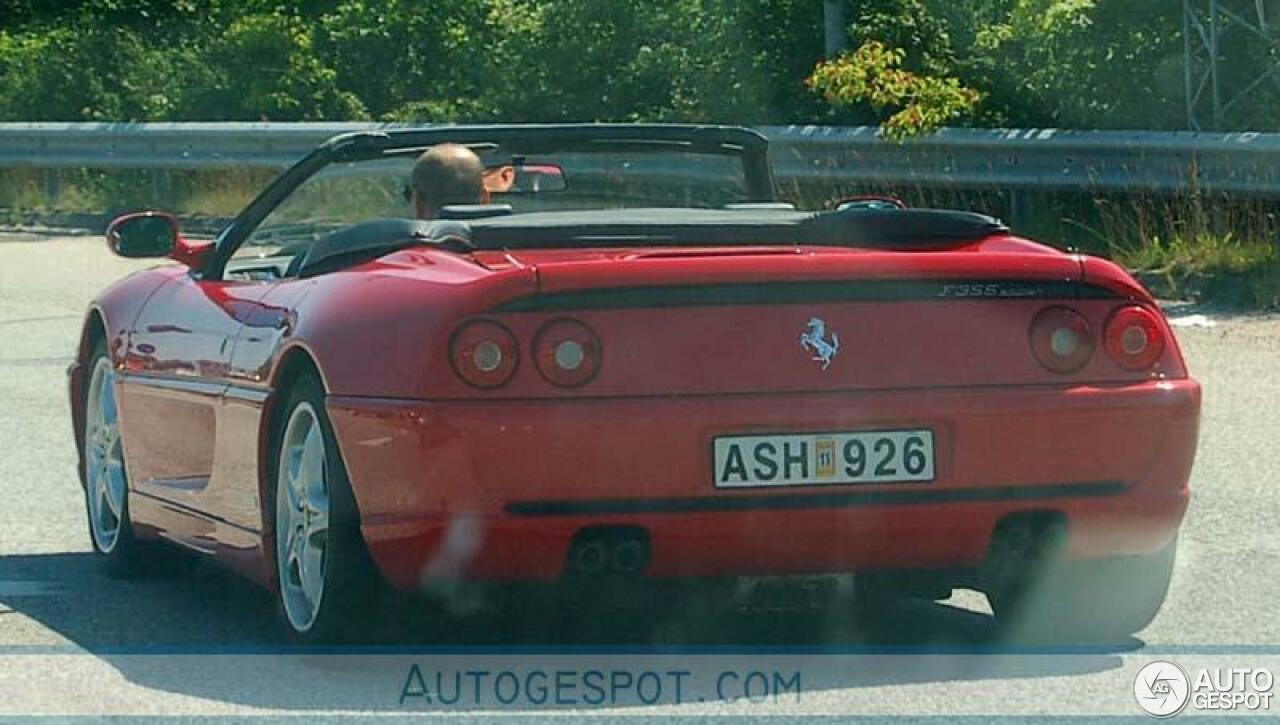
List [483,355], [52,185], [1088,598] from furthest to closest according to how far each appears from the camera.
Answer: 1. [52,185]
2. [1088,598]
3. [483,355]

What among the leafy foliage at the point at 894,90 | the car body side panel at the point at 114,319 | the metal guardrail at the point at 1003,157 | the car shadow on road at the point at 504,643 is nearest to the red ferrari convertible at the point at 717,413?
the car shadow on road at the point at 504,643

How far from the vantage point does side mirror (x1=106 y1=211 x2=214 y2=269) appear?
702 cm

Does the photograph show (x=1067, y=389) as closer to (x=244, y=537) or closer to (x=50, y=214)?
(x=244, y=537)

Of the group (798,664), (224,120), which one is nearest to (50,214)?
(224,120)

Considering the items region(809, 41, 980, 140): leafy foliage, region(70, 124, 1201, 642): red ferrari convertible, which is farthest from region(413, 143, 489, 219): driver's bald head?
region(809, 41, 980, 140): leafy foliage

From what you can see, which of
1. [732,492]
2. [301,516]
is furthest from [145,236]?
[732,492]

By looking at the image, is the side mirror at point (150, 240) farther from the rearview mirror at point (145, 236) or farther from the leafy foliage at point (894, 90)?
the leafy foliage at point (894, 90)

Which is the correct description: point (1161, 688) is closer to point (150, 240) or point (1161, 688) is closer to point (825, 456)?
point (825, 456)

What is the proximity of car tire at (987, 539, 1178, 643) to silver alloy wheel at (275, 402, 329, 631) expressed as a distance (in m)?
1.49

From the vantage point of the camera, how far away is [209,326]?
21.0 ft

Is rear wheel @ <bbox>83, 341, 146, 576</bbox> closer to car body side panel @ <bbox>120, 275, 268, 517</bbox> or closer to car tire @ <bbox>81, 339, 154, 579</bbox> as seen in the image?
car tire @ <bbox>81, 339, 154, 579</bbox>

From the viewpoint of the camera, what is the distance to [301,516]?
5.77m

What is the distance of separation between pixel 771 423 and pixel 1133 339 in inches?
33.2

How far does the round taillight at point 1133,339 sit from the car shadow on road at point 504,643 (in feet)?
2.12
